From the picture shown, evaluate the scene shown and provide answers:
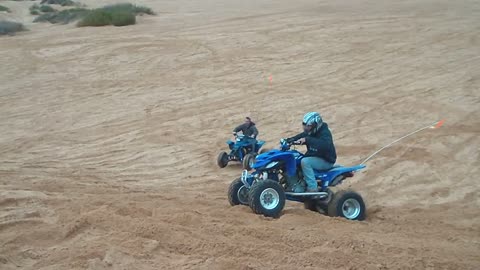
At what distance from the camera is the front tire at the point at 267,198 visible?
8188 millimetres

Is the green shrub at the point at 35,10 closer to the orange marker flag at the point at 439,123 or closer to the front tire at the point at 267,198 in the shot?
the orange marker flag at the point at 439,123

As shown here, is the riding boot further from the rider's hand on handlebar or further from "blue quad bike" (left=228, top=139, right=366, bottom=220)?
the rider's hand on handlebar

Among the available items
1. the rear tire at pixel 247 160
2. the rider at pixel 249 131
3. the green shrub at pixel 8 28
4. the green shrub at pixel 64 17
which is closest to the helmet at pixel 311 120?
the rear tire at pixel 247 160

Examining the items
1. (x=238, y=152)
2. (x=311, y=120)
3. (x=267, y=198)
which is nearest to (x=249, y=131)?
(x=238, y=152)

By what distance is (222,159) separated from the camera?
1282 centimetres

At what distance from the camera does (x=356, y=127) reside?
609 inches

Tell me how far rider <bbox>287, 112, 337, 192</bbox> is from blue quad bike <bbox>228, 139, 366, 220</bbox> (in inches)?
4.7

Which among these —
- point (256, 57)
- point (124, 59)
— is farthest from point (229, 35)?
point (124, 59)

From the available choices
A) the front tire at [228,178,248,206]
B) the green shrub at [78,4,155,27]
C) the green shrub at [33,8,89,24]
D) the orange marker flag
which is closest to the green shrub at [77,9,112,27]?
the green shrub at [78,4,155,27]

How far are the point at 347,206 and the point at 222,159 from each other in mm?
4446

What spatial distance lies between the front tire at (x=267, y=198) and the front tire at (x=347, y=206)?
0.85 meters

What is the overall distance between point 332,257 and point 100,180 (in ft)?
19.8

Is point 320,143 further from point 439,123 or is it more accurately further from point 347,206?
point 439,123

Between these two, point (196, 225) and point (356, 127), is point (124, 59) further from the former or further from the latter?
point (196, 225)
